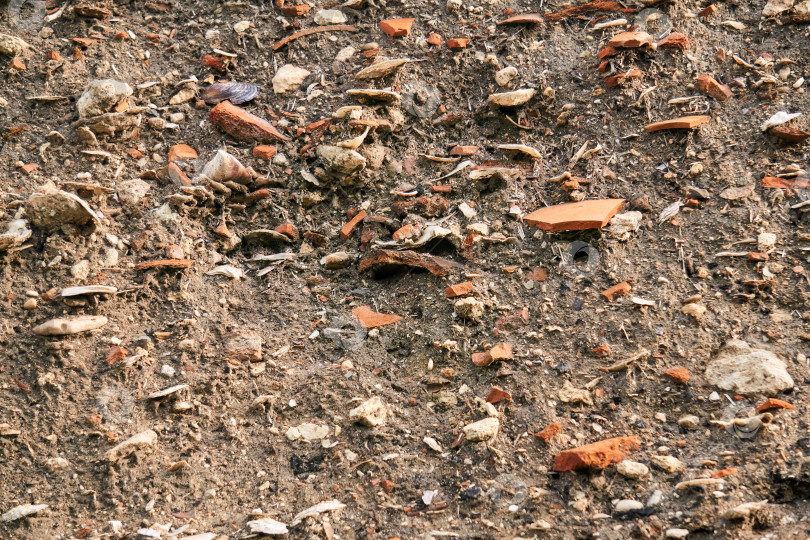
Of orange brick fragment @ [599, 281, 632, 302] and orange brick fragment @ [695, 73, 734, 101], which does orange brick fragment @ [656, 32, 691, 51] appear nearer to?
orange brick fragment @ [695, 73, 734, 101]

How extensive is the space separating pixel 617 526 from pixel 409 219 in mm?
1211

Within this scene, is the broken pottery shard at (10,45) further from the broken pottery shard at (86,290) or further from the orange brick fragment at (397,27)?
the orange brick fragment at (397,27)

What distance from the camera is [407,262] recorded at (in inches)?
92.4

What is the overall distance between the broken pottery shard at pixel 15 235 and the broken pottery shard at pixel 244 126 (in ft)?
2.64

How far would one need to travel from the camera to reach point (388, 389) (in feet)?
6.99

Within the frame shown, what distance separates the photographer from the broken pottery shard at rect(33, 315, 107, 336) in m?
2.11

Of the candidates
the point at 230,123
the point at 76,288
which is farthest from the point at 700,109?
the point at 76,288

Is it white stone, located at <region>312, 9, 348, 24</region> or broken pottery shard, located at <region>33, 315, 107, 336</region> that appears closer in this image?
broken pottery shard, located at <region>33, 315, 107, 336</region>

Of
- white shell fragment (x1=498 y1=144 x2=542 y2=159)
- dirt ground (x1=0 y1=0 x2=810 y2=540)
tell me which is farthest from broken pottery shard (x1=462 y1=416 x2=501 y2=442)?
white shell fragment (x1=498 y1=144 x2=542 y2=159)

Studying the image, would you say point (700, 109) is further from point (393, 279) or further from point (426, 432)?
point (426, 432)

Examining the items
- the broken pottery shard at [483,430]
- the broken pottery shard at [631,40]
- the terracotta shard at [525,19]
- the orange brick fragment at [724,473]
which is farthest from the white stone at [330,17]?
the orange brick fragment at [724,473]

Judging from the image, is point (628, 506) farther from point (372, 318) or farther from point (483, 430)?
point (372, 318)

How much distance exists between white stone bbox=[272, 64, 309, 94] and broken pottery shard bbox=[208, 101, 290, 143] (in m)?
0.18

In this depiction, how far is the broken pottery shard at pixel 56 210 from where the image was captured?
7.43 feet
